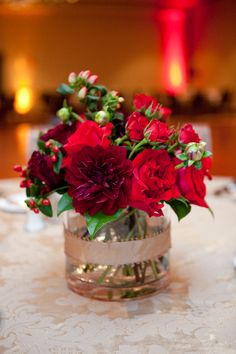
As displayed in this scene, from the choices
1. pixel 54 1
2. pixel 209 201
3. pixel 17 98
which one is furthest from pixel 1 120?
pixel 209 201

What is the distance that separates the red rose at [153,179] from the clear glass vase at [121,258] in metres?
0.13

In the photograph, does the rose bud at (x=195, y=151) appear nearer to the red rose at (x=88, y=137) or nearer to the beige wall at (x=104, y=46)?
the red rose at (x=88, y=137)

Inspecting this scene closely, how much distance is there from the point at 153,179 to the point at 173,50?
11474 millimetres

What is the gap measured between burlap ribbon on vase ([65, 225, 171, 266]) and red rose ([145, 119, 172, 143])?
0.23 meters

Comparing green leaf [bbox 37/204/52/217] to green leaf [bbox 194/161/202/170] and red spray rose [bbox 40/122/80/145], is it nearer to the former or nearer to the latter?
red spray rose [bbox 40/122/80/145]

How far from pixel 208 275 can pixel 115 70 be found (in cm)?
1087

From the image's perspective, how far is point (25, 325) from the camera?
3.15 feet

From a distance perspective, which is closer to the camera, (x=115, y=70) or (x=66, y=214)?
(x=66, y=214)

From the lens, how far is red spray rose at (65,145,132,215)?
2.94 ft

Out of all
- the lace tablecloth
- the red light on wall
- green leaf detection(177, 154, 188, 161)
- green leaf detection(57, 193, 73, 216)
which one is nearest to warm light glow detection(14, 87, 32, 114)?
the red light on wall

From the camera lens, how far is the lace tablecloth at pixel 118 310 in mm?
882

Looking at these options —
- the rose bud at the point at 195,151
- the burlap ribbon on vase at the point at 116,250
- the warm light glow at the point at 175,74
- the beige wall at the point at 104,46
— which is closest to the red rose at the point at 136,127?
the rose bud at the point at 195,151

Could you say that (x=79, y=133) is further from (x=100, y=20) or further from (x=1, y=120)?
(x=100, y=20)

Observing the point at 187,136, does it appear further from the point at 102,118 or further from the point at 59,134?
the point at 59,134
